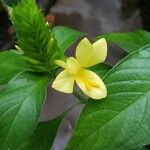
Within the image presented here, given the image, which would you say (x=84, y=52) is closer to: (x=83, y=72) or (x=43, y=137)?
(x=83, y=72)

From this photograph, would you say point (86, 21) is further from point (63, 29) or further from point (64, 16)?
point (63, 29)

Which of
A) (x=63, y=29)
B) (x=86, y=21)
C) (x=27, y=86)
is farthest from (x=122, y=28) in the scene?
(x=27, y=86)

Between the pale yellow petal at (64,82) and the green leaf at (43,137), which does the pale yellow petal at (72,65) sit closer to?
the pale yellow petal at (64,82)

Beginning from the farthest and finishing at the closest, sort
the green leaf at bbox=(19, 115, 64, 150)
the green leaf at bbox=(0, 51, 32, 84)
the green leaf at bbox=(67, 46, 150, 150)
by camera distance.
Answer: the green leaf at bbox=(19, 115, 64, 150), the green leaf at bbox=(0, 51, 32, 84), the green leaf at bbox=(67, 46, 150, 150)

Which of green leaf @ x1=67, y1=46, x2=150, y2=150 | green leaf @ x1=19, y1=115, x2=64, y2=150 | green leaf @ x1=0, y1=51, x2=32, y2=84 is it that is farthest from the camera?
green leaf @ x1=19, y1=115, x2=64, y2=150

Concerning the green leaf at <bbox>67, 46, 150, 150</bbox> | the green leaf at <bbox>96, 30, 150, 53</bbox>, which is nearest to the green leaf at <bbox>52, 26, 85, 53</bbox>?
the green leaf at <bbox>96, 30, 150, 53</bbox>

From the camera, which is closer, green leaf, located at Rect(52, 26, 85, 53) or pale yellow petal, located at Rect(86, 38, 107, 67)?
pale yellow petal, located at Rect(86, 38, 107, 67)

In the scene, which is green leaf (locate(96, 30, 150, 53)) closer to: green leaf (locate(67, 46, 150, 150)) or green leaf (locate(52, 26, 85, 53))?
green leaf (locate(52, 26, 85, 53))
